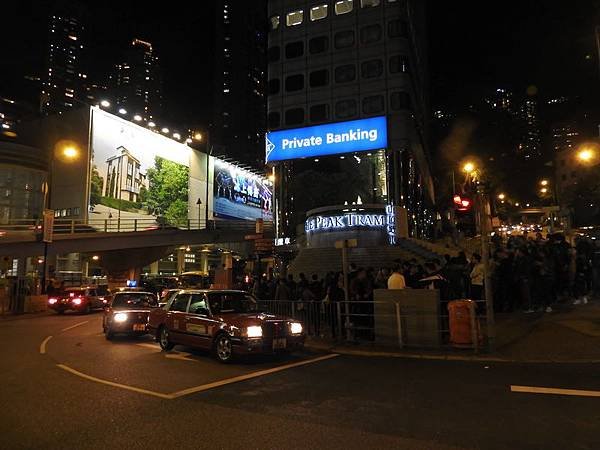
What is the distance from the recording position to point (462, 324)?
11156mm

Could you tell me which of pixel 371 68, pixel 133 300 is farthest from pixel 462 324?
pixel 371 68

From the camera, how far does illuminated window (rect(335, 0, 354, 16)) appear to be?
4438 cm

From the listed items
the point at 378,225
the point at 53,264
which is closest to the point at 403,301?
the point at 378,225

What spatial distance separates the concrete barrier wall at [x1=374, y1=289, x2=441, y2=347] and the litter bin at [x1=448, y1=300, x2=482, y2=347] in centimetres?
34

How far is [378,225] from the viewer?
3691cm

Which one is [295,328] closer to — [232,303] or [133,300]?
[232,303]

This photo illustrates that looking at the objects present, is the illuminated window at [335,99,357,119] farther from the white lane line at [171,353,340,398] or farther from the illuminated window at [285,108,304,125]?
the white lane line at [171,353,340,398]

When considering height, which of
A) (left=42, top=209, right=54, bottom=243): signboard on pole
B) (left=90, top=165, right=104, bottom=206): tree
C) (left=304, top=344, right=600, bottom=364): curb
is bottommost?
(left=304, top=344, right=600, bottom=364): curb

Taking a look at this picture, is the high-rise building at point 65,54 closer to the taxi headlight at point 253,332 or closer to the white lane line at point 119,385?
the white lane line at point 119,385

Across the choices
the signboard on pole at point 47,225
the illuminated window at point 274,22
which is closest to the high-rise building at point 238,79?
the illuminated window at point 274,22

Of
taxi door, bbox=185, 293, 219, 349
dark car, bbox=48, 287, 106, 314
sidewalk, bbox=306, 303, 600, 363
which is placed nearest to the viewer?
sidewalk, bbox=306, 303, 600, 363

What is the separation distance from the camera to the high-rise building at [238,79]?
384 ft

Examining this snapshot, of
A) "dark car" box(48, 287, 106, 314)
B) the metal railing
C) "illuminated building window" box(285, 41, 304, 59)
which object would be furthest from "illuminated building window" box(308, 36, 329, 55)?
the metal railing

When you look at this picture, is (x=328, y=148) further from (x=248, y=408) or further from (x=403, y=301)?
(x=248, y=408)
